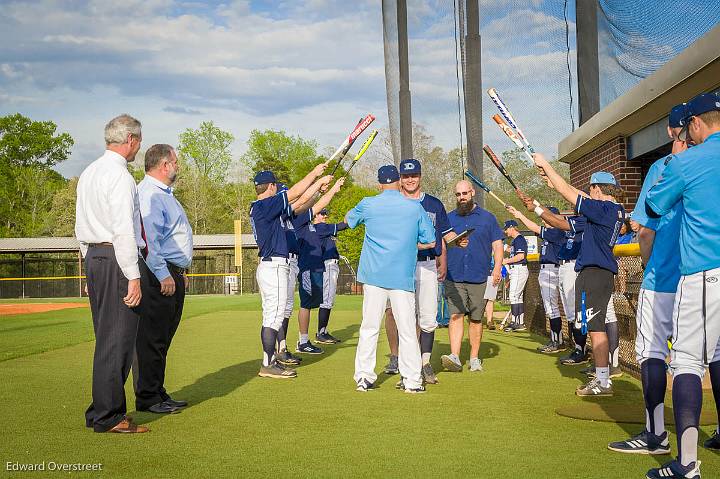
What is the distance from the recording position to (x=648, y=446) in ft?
16.2

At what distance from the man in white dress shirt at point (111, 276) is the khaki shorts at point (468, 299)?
4661 millimetres

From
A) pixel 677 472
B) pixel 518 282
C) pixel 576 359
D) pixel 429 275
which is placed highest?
pixel 429 275

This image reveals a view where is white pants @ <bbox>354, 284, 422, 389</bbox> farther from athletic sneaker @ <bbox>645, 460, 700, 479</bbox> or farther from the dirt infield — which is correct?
the dirt infield

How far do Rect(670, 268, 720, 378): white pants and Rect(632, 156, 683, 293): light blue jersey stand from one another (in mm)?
396

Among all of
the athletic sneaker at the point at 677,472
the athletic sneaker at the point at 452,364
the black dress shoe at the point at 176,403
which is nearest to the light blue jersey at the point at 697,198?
the athletic sneaker at the point at 677,472

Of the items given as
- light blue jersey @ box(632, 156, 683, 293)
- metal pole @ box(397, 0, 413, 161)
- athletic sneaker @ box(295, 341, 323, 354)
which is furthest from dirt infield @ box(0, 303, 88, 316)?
light blue jersey @ box(632, 156, 683, 293)

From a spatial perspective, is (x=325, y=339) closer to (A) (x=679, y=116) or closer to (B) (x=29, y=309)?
(A) (x=679, y=116)

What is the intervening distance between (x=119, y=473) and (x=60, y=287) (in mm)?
46147

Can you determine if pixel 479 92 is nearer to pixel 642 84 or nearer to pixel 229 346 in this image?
pixel 642 84

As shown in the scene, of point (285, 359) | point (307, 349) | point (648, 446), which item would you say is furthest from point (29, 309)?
point (648, 446)

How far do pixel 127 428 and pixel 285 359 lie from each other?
4.47 metres

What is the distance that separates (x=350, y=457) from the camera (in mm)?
4801

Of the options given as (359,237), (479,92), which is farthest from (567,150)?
(359,237)

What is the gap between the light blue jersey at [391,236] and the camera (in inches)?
301
